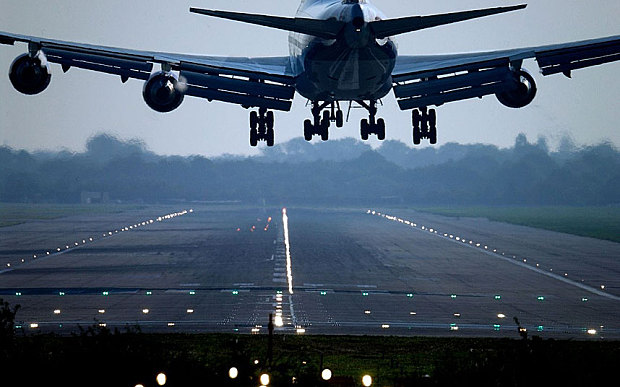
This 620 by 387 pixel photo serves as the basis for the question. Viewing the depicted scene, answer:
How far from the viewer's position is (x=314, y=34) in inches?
1314

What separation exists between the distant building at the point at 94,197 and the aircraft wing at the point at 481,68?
150 m

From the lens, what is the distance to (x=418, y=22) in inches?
1241

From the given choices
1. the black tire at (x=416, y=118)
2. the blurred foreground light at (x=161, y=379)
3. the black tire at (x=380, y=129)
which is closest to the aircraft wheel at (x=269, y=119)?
the black tire at (x=380, y=129)

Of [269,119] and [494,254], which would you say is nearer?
[269,119]

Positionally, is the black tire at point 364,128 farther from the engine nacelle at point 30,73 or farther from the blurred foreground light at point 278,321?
the engine nacelle at point 30,73

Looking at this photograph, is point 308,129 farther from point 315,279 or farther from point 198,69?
point 315,279

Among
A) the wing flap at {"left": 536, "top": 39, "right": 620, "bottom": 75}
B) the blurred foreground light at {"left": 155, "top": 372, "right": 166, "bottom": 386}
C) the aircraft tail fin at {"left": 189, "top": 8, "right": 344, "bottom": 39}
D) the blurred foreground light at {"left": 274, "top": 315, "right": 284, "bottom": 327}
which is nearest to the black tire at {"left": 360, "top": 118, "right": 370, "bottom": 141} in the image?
the wing flap at {"left": 536, "top": 39, "right": 620, "bottom": 75}

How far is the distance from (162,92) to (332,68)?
717cm

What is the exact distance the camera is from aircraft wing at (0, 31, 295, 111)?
3594 centimetres

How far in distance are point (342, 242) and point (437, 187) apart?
10731 cm

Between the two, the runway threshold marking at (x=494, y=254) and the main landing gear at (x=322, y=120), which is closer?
the main landing gear at (x=322, y=120)

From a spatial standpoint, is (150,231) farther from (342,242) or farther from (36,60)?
(36,60)

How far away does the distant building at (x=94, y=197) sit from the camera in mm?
183250

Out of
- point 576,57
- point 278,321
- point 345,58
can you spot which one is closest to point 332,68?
point 345,58
